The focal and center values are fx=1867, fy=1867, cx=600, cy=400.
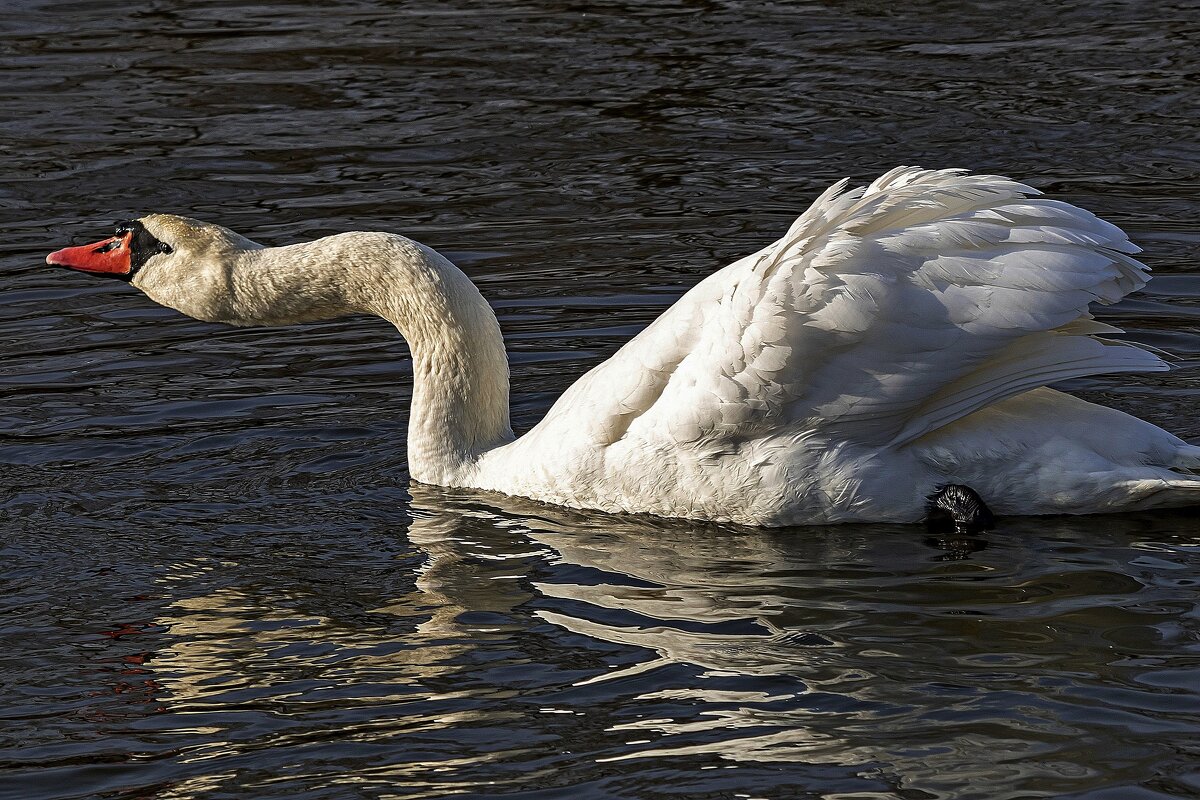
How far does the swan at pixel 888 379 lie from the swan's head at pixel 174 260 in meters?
1.66

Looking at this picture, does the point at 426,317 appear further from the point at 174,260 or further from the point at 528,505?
the point at 174,260

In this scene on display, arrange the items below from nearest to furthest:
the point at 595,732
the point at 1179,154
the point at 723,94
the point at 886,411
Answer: the point at 595,732
the point at 886,411
the point at 1179,154
the point at 723,94

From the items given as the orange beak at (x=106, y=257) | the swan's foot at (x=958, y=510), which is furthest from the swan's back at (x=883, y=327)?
the orange beak at (x=106, y=257)

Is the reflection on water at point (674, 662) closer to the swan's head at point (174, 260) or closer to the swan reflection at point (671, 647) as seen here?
the swan reflection at point (671, 647)

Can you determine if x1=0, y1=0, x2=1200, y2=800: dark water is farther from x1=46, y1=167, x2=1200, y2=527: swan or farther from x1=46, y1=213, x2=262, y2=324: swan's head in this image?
x1=46, y1=213, x2=262, y2=324: swan's head

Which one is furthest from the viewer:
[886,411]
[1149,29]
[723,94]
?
[1149,29]

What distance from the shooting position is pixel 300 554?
7355mm

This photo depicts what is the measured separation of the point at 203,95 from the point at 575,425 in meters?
8.92

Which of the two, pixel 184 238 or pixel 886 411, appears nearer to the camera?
pixel 886 411

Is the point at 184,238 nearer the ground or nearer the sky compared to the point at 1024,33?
nearer the ground

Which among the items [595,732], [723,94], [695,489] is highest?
[723,94]

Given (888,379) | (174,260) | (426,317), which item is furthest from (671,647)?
(174,260)

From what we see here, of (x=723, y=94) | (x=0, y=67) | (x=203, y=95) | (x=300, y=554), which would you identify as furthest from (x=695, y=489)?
(x=0, y=67)

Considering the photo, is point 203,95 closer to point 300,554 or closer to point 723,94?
point 723,94
